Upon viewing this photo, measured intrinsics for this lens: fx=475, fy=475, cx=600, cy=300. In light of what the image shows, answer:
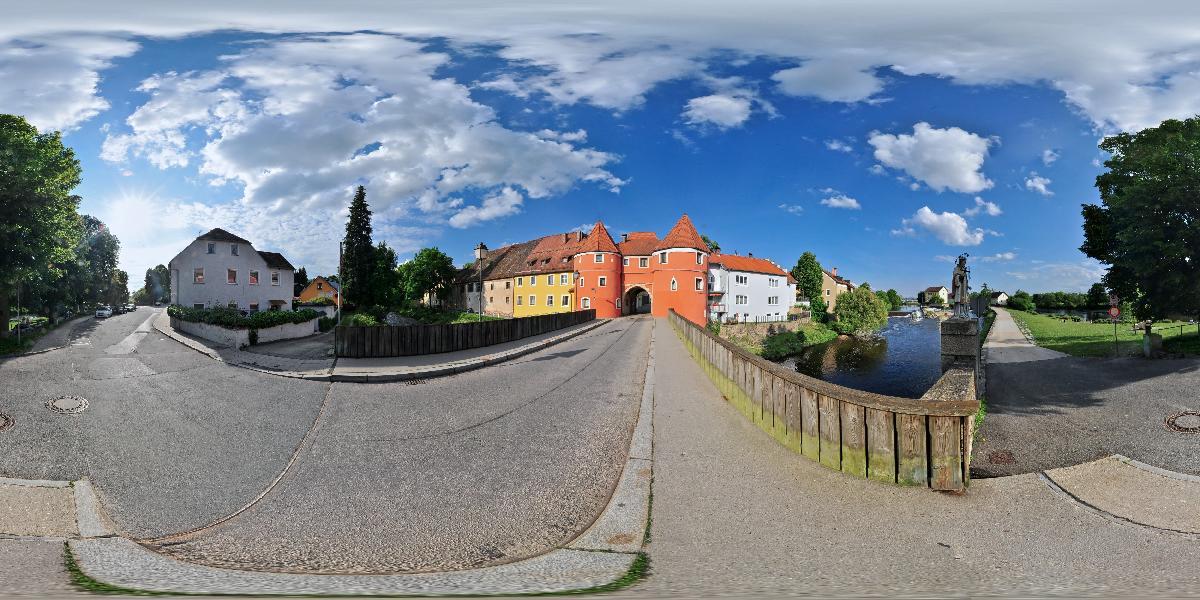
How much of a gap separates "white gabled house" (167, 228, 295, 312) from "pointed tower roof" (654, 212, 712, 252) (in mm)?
30258

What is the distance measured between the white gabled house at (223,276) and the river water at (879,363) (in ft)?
95.4

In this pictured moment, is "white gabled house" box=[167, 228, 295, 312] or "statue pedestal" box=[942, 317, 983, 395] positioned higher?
"white gabled house" box=[167, 228, 295, 312]

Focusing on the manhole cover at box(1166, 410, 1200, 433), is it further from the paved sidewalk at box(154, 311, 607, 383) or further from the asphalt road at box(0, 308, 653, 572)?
the paved sidewalk at box(154, 311, 607, 383)

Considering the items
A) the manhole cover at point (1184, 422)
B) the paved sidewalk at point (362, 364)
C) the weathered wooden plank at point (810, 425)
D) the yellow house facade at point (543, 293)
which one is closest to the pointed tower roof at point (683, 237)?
the yellow house facade at point (543, 293)

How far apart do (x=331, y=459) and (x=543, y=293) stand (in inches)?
1745


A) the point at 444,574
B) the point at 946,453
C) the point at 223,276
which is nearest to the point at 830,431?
the point at 946,453

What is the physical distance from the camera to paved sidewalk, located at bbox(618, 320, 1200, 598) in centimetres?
292

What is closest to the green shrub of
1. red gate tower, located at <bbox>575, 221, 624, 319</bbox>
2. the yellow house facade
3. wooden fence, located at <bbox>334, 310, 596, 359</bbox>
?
red gate tower, located at <bbox>575, 221, 624, 319</bbox>

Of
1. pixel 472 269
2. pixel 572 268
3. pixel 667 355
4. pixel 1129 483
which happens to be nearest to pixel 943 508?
pixel 1129 483

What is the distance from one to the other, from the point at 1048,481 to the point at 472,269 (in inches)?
2500

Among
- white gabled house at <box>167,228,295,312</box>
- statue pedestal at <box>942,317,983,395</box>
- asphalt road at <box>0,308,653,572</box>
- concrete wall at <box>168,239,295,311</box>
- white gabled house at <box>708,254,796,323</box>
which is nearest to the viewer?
asphalt road at <box>0,308,653,572</box>

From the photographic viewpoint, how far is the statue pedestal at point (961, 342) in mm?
7252

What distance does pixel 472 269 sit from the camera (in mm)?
63906

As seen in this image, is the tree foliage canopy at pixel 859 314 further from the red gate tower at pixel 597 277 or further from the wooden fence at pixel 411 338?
the wooden fence at pixel 411 338
